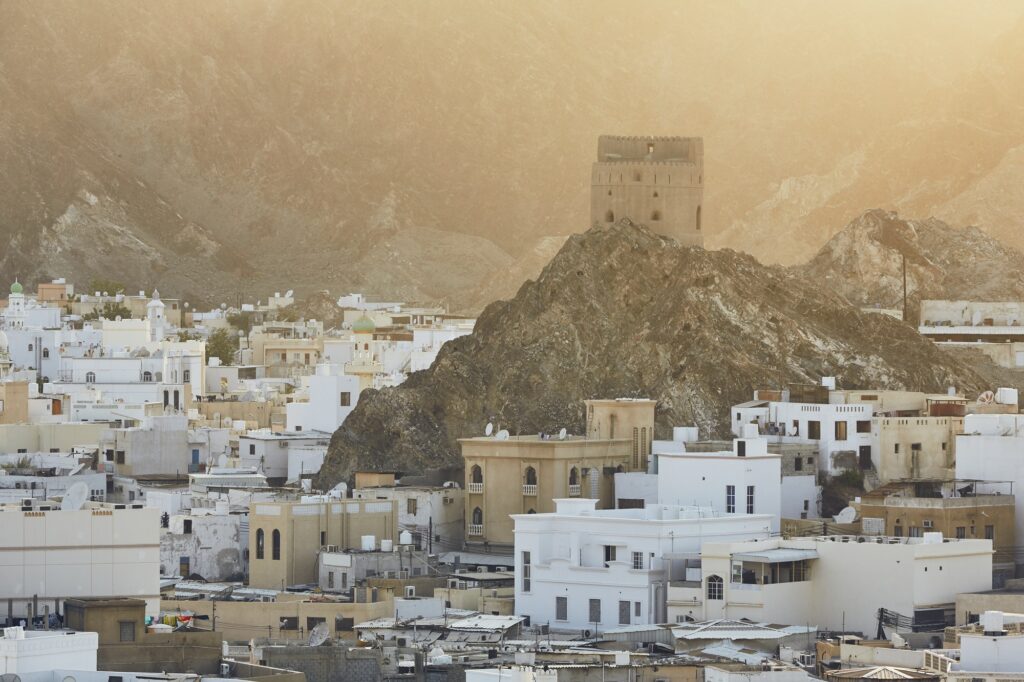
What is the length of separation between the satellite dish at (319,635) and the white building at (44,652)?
44.6 ft

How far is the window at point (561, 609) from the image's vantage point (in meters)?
83.8

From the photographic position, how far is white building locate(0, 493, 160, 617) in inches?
2987

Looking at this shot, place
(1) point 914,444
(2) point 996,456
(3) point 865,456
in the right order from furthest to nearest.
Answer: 1. (1) point 914,444
2. (3) point 865,456
3. (2) point 996,456

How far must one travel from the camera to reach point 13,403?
427 ft

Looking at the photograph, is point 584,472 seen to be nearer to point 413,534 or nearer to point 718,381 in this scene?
point 413,534

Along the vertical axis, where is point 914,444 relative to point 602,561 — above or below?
above

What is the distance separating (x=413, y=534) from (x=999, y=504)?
686 inches

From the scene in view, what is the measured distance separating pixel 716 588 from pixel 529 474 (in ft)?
63.1

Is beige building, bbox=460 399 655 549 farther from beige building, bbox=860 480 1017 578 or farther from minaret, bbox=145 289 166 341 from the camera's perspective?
minaret, bbox=145 289 166 341

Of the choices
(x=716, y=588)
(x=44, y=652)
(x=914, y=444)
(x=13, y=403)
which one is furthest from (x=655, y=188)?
(x=44, y=652)

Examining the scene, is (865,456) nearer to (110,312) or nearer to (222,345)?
Result: (222,345)

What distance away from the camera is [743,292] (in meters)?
118

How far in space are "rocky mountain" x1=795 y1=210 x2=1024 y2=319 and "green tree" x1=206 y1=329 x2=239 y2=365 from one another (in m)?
30.1

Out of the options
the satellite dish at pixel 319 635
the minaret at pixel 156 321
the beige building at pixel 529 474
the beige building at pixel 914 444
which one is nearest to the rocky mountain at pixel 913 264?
the minaret at pixel 156 321
